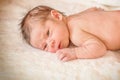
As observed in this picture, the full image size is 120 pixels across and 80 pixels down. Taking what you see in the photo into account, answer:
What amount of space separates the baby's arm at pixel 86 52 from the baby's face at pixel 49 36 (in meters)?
0.05

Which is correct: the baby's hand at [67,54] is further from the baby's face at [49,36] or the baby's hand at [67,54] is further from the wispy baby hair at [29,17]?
the wispy baby hair at [29,17]

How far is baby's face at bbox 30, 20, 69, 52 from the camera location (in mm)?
1202

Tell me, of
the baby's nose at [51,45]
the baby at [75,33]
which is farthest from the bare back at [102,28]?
the baby's nose at [51,45]

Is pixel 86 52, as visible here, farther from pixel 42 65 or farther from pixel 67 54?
pixel 42 65

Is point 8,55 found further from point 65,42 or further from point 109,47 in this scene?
point 109,47

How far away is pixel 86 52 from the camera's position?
1.14m

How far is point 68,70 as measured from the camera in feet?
3.57

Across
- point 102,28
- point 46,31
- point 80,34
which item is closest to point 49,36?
point 46,31

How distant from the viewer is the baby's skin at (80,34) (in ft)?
3.84

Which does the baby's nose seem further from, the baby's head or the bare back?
the bare back

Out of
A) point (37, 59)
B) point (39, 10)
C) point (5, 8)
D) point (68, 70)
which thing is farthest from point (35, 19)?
point (5, 8)

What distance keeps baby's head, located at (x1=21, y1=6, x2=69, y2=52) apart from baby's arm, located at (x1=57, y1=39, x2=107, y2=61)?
55 millimetres

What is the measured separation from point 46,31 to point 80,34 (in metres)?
0.15

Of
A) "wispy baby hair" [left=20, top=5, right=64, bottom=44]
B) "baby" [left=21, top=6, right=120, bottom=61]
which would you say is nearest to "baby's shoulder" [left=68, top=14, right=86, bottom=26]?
"baby" [left=21, top=6, right=120, bottom=61]
